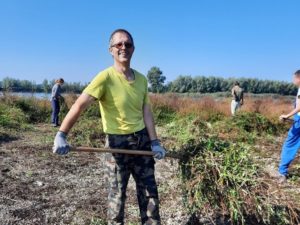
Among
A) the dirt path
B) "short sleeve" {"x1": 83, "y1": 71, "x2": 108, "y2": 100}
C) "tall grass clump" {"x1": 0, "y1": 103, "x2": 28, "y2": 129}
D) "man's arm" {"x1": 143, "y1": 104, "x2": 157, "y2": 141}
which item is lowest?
the dirt path

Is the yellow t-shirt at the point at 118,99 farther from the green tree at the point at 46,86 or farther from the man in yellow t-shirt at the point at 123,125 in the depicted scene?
the green tree at the point at 46,86

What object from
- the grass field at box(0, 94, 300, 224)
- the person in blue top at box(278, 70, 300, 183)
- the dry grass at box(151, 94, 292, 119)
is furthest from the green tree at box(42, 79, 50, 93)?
the person in blue top at box(278, 70, 300, 183)

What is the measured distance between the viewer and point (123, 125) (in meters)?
2.52

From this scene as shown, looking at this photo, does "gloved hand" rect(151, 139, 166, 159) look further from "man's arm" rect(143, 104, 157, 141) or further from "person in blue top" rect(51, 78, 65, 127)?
"person in blue top" rect(51, 78, 65, 127)

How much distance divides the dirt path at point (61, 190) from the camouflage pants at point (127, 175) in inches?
25.4

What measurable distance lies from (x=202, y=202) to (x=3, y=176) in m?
2.97

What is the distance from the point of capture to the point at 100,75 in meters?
2.42

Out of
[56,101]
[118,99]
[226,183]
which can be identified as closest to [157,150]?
[118,99]

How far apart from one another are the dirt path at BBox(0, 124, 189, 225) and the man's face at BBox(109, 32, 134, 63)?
120 centimetres

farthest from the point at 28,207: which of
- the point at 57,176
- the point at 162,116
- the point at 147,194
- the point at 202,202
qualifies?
the point at 162,116

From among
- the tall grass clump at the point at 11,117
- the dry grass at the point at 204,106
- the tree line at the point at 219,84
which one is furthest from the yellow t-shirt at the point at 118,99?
the tree line at the point at 219,84

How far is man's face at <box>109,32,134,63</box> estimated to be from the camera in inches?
96.9

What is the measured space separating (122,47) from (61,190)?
2.38 metres

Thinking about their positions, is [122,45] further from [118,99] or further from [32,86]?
[32,86]
